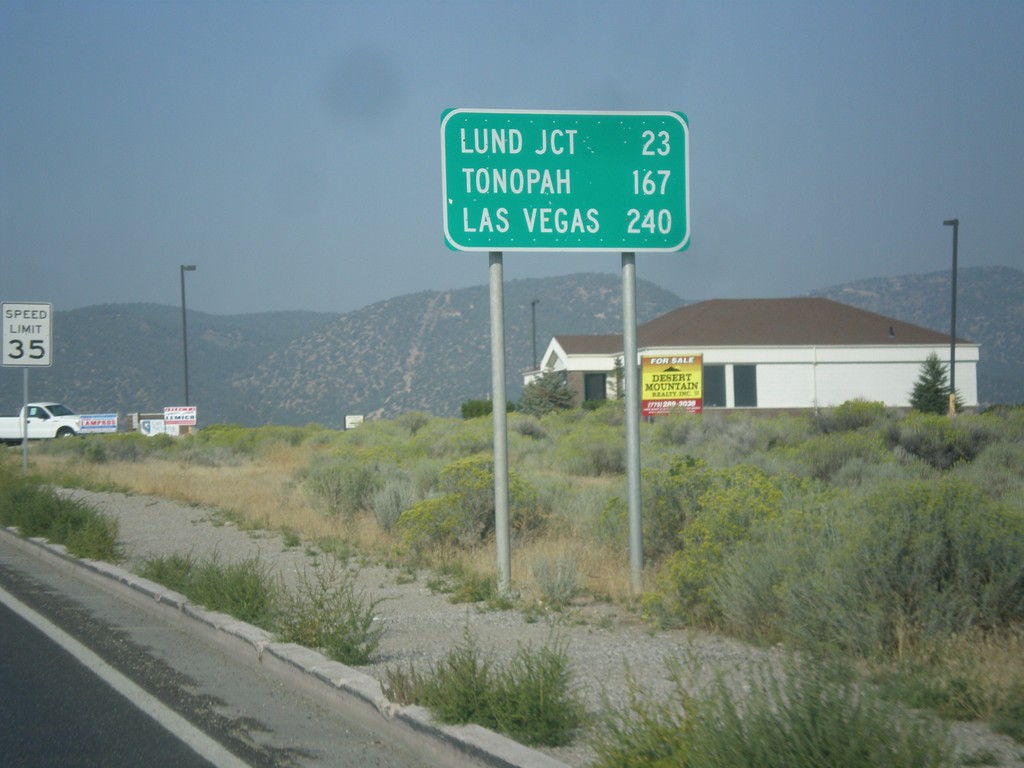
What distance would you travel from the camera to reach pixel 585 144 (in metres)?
10.6

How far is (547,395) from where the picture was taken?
56719 mm

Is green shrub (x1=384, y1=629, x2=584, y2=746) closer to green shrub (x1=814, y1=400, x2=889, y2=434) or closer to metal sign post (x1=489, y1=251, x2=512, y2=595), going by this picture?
metal sign post (x1=489, y1=251, x2=512, y2=595)

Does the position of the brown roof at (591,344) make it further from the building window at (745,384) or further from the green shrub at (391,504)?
the green shrub at (391,504)

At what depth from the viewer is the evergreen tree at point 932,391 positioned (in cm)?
4634

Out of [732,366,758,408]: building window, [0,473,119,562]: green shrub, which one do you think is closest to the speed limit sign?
[0,473,119,562]: green shrub

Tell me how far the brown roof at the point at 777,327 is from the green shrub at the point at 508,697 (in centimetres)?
4661

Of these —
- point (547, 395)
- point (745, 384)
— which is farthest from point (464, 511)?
point (547, 395)

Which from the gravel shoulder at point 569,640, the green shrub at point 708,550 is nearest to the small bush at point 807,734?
the gravel shoulder at point 569,640

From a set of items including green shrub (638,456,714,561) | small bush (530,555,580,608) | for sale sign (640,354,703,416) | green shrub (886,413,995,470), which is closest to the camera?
small bush (530,555,580,608)

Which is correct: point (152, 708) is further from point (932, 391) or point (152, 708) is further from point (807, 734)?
point (932, 391)

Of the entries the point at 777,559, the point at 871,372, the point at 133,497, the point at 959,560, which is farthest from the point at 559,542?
the point at 871,372

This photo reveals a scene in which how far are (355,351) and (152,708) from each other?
117574 millimetres

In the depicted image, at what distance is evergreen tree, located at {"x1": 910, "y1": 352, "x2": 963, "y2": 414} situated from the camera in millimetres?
46344

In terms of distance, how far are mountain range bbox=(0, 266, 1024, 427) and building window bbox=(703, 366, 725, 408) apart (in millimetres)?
36940
